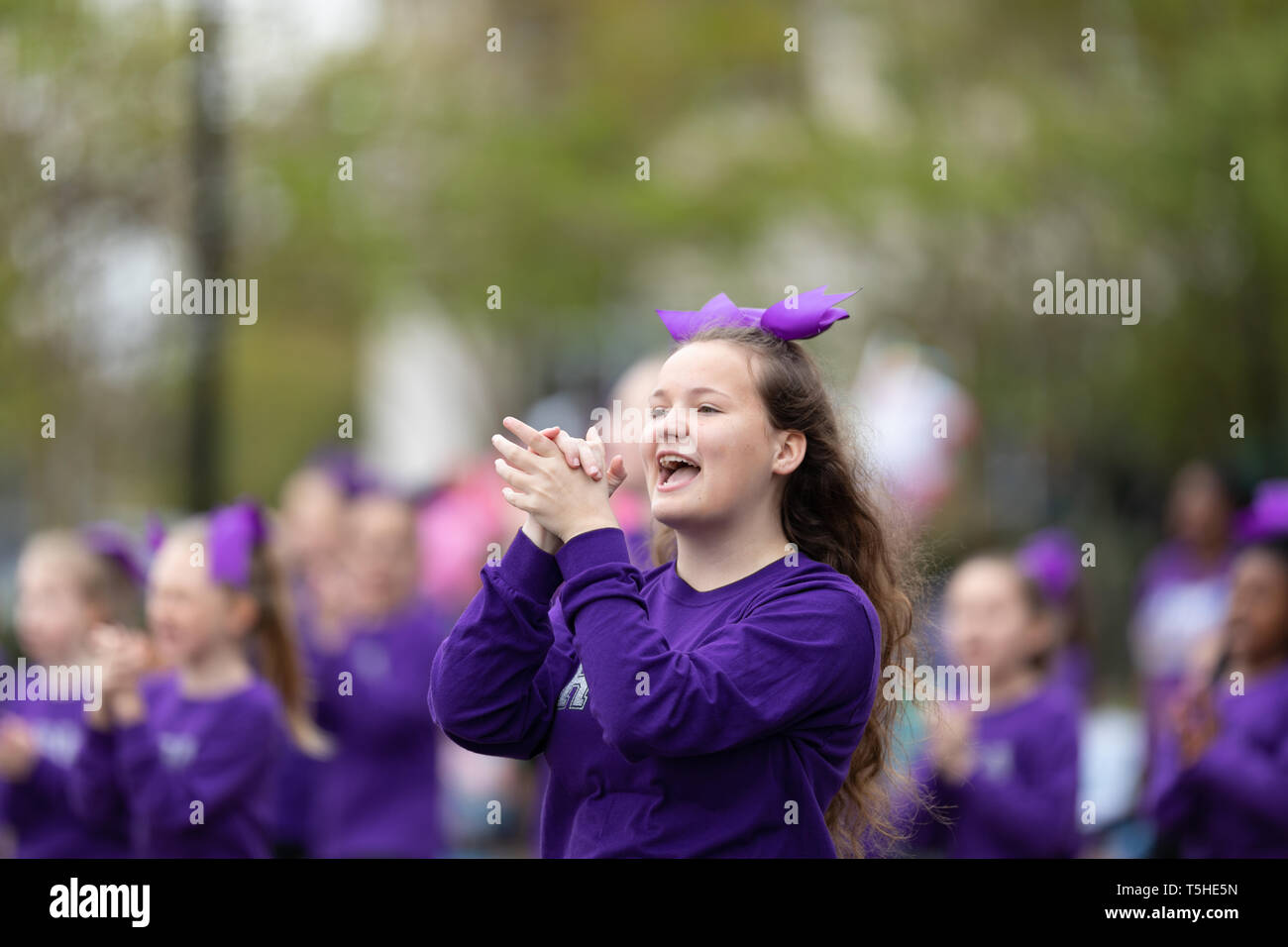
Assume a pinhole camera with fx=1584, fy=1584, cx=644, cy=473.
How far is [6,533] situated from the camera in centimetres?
3225

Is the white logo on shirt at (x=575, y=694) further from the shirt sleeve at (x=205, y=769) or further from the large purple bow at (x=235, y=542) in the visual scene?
the large purple bow at (x=235, y=542)

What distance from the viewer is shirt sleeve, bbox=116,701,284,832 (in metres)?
4.76

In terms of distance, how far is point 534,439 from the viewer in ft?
9.35

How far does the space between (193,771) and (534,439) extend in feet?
8.74

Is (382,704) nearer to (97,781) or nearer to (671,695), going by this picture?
(97,781)

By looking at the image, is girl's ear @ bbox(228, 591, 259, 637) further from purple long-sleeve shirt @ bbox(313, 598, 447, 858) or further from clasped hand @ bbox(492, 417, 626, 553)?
clasped hand @ bbox(492, 417, 626, 553)

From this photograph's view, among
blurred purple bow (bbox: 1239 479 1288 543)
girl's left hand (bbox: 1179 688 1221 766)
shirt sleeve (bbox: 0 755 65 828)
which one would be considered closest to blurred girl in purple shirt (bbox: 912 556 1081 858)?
girl's left hand (bbox: 1179 688 1221 766)

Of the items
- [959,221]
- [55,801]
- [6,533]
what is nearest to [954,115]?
[959,221]

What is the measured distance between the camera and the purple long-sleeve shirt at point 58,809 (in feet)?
16.8

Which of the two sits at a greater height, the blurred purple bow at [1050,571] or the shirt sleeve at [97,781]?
the blurred purple bow at [1050,571]

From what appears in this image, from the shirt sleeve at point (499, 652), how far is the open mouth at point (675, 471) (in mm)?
261

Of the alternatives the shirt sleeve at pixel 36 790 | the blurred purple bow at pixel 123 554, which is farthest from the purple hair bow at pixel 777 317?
the blurred purple bow at pixel 123 554
